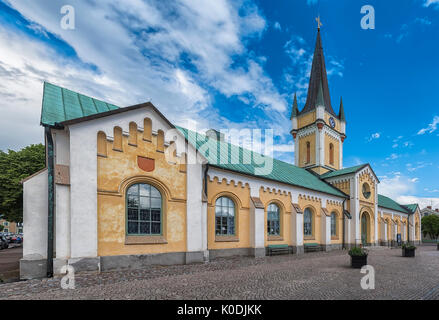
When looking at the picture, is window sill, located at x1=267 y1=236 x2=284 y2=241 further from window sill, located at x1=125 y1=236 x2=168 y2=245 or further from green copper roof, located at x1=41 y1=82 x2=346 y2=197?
window sill, located at x1=125 y1=236 x2=168 y2=245

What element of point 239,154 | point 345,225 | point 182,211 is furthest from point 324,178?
point 182,211

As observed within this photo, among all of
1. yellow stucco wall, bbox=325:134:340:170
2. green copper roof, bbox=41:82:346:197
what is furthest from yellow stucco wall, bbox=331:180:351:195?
yellow stucco wall, bbox=325:134:340:170

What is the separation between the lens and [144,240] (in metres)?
10.6

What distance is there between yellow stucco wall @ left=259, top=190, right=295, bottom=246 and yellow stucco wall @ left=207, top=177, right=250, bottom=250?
1680 mm

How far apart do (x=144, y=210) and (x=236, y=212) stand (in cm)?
623

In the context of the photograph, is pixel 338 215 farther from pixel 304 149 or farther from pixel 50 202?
pixel 50 202

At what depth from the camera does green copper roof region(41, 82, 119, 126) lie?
32.6ft

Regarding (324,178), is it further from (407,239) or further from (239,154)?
(407,239)

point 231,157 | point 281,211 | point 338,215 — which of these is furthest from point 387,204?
point 231,157

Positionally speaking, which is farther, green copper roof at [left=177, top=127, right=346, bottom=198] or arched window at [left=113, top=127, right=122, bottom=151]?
green copper roof at [left=177, top=127, right=346, bottom=198]

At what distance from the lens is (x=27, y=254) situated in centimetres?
862

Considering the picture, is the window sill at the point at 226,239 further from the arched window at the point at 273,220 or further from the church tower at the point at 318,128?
the church tower at the point at 318,128

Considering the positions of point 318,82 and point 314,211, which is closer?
point 314,211
